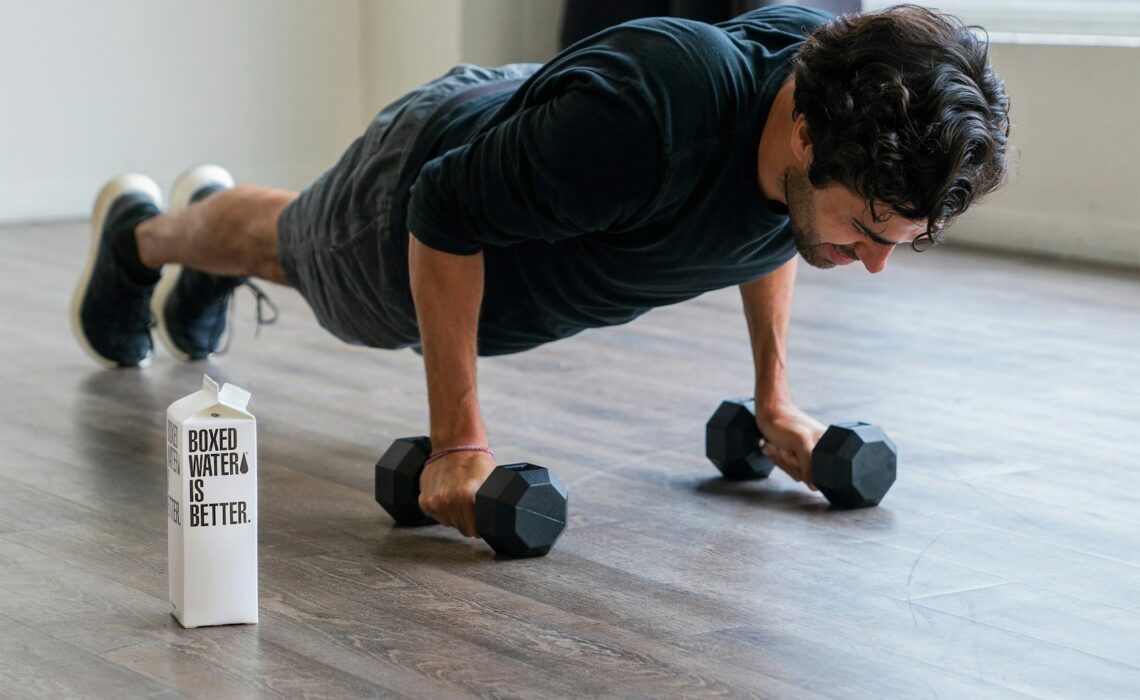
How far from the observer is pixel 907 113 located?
3.93ft

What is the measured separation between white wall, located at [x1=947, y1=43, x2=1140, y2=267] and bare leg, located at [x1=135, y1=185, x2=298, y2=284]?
7.34ft

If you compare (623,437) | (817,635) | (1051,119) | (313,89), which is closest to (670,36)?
(817,635)

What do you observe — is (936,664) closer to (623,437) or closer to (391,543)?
(391,543)

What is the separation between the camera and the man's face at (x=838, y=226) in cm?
126

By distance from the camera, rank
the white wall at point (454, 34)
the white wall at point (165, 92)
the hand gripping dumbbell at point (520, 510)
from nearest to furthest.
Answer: the hand gripping dumbbell at point (520, 510)
the white wall at point (165, 92)
the white wall at point (454, 34)

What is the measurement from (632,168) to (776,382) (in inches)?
19.4

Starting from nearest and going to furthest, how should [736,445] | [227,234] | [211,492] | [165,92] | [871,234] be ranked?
[211,492] → [871,234] → [736,445] → [227,234] → [165,92]

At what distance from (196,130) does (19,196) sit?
1.92ft

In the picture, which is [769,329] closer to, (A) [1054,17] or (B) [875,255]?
(B) [875,255]

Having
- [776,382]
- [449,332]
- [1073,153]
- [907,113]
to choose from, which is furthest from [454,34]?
[907,113]

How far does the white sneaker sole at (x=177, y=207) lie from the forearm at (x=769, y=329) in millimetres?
835

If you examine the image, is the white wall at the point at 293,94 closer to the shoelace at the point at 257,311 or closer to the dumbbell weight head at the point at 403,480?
the shoelace at the point at 257,311

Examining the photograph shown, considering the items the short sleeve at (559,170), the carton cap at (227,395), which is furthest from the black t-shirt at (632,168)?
the carton cap at (227,395)

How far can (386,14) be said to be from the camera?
4.57m
